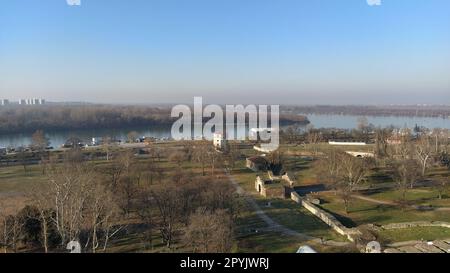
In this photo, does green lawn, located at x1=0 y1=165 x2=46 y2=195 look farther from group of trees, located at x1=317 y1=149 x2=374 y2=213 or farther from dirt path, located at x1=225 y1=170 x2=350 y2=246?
group of trees, located at x1=317 y1=149 x2=374 y2=213

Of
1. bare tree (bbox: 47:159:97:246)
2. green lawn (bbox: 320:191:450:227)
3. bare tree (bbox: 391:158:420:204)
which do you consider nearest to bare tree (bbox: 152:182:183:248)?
bare tree (bbox: 47:159:97:246)

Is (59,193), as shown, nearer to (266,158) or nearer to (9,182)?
(9,182)

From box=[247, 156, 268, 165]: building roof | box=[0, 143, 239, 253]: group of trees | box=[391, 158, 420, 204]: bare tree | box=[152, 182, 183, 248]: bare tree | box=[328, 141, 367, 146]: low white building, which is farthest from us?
box=[328, 141, 367, 146]: low white building

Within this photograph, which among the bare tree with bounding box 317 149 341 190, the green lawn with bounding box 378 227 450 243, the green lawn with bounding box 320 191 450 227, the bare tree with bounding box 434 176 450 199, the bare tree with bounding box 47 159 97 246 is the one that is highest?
the bare tree with bounding box 47 159 97 246

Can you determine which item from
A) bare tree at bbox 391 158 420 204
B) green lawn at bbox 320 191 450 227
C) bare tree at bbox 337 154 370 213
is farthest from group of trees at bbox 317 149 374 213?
bare tree at bbox 391 158 420 204

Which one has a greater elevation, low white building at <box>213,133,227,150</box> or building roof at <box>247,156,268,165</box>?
low white building at <box>213,133,227,150</box>

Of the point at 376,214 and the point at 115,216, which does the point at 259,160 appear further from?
the point at 115,216

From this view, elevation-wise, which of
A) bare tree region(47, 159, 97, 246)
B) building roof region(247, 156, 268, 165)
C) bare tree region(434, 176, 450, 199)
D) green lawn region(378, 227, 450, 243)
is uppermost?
bare tree region(47, 159, 97, 246)

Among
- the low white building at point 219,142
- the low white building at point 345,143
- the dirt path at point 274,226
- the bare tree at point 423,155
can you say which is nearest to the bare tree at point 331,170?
the dirt path at point 274,226

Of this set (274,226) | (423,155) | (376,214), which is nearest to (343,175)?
(376,214)

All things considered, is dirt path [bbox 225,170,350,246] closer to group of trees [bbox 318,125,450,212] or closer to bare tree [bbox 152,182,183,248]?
bare tree [bbox 152,182,183,248]

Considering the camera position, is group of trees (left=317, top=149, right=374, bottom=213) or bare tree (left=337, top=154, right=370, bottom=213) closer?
bare tree (left=337, top=154, right=370, bottom=213)

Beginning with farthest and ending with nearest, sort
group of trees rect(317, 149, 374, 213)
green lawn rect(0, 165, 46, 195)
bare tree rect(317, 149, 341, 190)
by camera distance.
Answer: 1. green lawn rect(0, 165, 46, 195)
2. bare tree rect(317, 149, 341, 190)
3. group of trees rect(317, 149, 374, 213)
